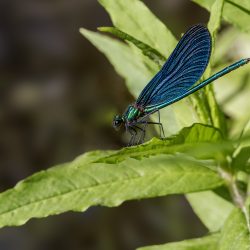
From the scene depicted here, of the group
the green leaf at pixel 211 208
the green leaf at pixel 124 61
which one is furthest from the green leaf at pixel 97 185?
the green leaf at pixel 124 61

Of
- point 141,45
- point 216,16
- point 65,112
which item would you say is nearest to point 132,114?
point 141,45

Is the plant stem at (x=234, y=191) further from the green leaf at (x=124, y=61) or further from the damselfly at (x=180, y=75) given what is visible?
the green leaf at (x=124, y=61)

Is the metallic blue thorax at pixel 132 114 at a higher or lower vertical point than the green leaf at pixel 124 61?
lower

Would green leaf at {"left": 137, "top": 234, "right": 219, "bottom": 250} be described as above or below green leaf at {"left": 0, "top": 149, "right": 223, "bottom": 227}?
below

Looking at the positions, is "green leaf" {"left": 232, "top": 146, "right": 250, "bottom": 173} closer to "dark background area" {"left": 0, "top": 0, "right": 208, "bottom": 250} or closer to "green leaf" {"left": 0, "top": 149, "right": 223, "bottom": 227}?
"green leaf" {"left": 0, "top": 149, "right": 223, "bottom": 227}

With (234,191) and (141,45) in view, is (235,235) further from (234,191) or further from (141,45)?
(141,45)

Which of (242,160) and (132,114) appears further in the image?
(132,114)

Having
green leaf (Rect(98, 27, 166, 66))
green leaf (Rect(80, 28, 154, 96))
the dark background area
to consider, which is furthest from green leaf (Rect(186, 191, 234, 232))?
the dark background area
